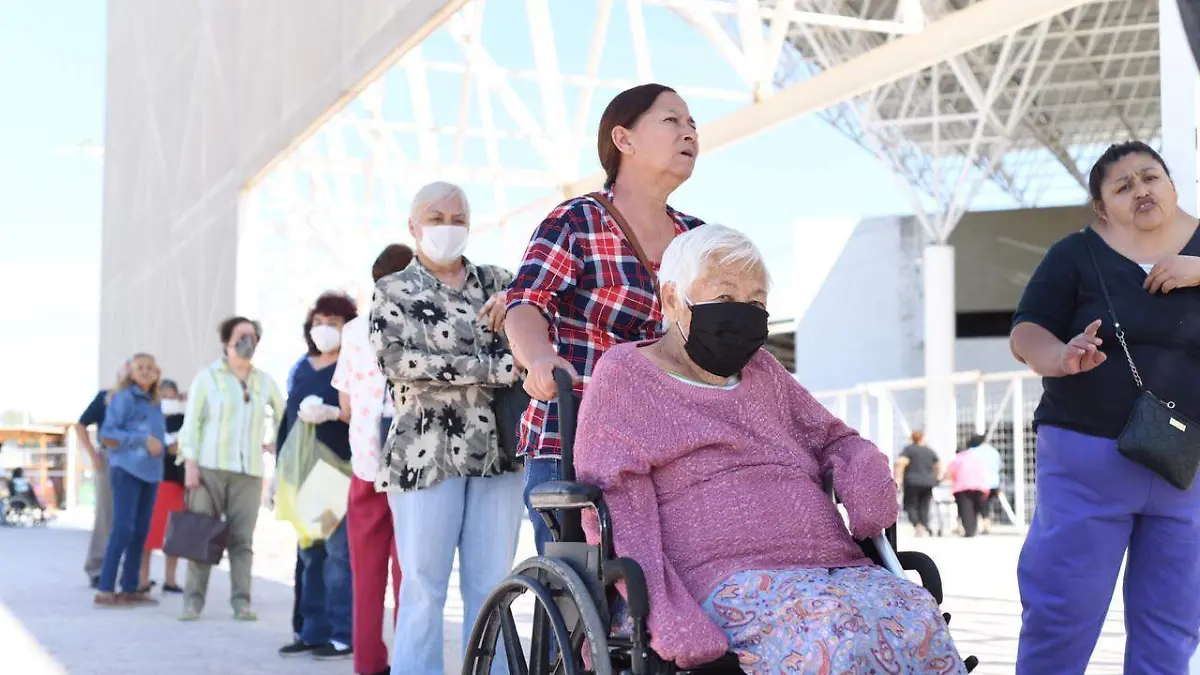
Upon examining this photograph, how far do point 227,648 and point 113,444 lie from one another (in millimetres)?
2732

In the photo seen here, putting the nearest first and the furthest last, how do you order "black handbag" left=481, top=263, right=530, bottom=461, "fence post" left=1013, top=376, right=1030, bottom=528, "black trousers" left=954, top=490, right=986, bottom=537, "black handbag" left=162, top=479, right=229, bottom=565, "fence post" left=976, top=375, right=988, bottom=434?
"black handbag" left=481, top=263, right=530, bottom=461 → "black handbag" left=162, top=479, right=229, bottom=565 → "black trousers" left=954, top=490, right=986, bottom=537 → "fence post" left=1013, top=376, right=1030, bottom=528 → "fence post" left=976, top=375, right=988, bottom=434

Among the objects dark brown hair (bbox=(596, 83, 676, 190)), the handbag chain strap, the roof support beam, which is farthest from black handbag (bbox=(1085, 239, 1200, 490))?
the roof support beam

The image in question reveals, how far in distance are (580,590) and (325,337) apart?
4.13m

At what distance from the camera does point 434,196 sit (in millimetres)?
4488

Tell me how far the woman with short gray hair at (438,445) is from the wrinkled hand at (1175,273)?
1.76 metres

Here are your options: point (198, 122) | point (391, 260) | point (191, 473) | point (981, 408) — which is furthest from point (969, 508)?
point (391, 260)

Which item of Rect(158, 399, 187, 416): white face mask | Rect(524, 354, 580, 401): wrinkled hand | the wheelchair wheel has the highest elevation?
Rect(524, 354, 580, 401): wrinkled hand

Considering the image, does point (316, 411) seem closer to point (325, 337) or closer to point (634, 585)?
point (325, 337)

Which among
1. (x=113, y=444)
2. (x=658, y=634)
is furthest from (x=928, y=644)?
(x=113, y=444)

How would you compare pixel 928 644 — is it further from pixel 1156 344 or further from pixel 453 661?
pixel 453 661

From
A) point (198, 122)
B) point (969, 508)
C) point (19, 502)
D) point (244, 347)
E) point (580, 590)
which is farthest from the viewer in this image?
point (19, 502)

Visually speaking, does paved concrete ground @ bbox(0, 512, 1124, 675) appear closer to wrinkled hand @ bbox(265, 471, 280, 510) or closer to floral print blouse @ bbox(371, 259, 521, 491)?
wrinkled hand @ bbox(265, 471, 280, 510)

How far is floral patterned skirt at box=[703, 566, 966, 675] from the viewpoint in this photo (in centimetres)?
239

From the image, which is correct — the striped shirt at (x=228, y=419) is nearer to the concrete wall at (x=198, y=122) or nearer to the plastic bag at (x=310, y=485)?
the plastic bag at (x=310, y=485)
